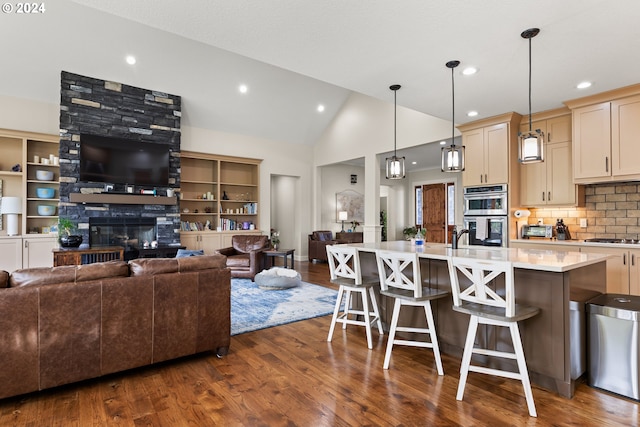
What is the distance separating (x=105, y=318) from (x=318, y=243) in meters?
6.48

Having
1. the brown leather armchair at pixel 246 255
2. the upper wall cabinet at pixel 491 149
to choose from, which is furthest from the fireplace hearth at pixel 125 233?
the upper wall cabinet at pixel 491 149

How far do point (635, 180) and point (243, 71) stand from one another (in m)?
6.44

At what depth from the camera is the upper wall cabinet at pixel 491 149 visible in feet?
16.1

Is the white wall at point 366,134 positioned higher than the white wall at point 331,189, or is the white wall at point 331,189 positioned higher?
the white wall at point 366,134

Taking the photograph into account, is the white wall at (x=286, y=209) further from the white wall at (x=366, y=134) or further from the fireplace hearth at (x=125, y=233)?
the fireplace hearth at (x=125, y=233)

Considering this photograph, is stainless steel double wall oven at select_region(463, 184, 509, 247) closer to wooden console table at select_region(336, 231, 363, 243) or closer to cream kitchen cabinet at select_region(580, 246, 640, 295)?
cream kitchen cabinet at select_region(580, 246, 640, 295)

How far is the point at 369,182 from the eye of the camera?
7777mm

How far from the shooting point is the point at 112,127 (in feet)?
20.6

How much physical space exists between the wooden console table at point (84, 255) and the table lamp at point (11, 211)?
3.03ft

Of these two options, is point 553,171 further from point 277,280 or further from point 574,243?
point 277,280

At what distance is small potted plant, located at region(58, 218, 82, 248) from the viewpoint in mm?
5629

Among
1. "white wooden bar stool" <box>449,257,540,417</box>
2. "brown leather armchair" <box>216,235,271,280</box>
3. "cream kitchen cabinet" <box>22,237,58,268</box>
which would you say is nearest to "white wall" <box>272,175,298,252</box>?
"brown leather armchair" <box>216,235,271,280</box>

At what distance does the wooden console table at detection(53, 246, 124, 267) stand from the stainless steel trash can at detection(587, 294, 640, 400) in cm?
654

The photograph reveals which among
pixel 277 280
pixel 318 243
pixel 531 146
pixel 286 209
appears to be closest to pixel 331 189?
pixel 286 209
